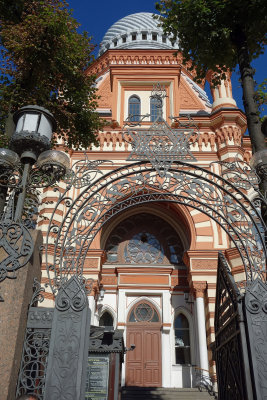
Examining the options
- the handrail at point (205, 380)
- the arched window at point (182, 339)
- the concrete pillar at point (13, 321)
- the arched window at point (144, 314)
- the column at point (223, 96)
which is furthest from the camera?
the column at point (223, 96)

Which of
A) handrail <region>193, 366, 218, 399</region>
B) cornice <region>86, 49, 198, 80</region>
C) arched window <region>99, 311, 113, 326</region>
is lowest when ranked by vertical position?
handrail <region>193, 366, 218, 399</region>

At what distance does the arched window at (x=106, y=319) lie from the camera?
14500mm

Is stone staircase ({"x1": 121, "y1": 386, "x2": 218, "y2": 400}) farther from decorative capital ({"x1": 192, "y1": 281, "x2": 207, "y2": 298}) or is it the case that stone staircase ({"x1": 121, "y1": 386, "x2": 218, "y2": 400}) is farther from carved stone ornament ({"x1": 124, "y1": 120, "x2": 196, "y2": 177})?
carved stone ornament ({"x1": 124, "y1": 120, "x2": 196, "y2": 177})

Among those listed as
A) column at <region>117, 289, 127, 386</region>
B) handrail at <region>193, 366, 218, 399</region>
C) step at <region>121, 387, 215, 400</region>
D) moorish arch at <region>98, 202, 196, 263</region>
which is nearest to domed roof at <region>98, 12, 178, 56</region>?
moorish arch at <region>98, 202, 196, 263</region>

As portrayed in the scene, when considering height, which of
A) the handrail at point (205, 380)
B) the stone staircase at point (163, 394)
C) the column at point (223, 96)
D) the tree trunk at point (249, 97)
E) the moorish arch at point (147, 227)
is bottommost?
the stone staircase at point (163, 394)

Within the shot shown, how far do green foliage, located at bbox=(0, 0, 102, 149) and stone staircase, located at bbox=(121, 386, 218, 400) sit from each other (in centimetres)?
867

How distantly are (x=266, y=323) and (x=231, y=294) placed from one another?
77 centimetres

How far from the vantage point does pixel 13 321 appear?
4074 mm

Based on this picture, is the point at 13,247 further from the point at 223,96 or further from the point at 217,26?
the point at 223,96

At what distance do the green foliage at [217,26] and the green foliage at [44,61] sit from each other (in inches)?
110

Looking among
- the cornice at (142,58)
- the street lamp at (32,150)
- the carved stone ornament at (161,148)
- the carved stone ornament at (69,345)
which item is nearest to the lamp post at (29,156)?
the street lamp at (32,150)

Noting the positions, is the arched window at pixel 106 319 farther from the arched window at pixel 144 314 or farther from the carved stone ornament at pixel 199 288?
the carved stone ornament at pixel 199 288

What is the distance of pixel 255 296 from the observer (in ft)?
14.6

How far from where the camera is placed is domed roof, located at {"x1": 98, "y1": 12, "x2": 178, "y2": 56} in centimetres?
2998
